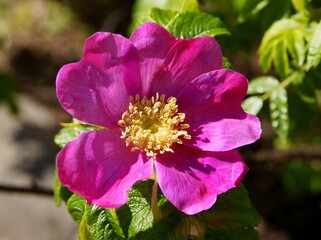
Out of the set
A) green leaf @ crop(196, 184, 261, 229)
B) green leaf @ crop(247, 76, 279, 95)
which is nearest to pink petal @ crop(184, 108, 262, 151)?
green leaf @ crop(196, 184, 261, 229)

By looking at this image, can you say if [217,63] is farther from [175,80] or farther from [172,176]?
[172,176]

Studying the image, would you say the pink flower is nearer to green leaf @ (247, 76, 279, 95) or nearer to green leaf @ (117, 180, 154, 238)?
green leaf @ (117, 180, 154, 238)

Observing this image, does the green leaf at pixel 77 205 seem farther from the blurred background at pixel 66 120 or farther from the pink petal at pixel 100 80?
the blurred background at pixel 66 120

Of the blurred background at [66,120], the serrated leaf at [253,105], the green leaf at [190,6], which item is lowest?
the blurred background at [66,120]

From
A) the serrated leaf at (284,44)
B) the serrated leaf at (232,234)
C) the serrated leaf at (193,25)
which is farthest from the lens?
the serrated leaf at (284,44)

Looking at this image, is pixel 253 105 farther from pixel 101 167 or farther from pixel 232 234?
pixel 101 167

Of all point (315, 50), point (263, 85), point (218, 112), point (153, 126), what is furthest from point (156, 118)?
point (263, 85)

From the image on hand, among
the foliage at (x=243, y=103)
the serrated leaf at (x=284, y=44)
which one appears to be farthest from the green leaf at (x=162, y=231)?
the serrated leaf at (x=284, y=44)
